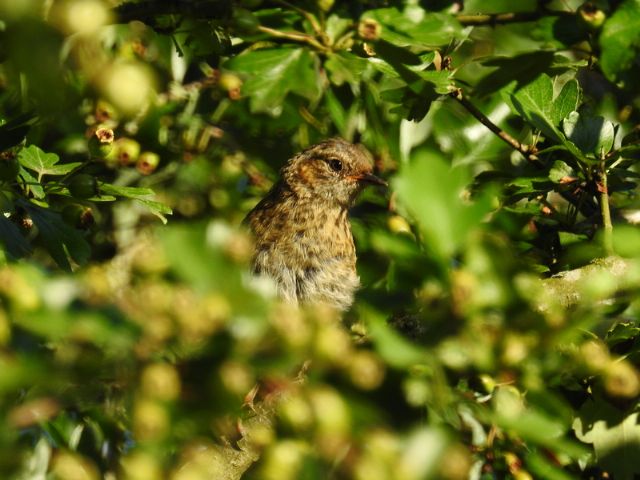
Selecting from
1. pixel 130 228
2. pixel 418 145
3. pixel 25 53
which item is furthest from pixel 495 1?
pixel 130 228

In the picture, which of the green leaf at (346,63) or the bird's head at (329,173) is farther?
the bird's head at (329,173)

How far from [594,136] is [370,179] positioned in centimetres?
196

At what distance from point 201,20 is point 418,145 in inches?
70.6

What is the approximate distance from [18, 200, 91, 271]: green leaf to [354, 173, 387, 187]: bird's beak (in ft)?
8.12

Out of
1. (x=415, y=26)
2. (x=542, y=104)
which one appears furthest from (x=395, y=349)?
(x=542, y=104)

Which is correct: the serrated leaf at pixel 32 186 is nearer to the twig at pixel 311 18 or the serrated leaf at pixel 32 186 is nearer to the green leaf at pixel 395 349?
the twig at pixel 311 18

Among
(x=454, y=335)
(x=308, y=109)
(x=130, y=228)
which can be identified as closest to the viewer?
(x=454, y=335)

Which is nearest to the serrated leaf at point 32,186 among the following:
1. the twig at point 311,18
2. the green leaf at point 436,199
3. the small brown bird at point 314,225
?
the twig at point 311,18

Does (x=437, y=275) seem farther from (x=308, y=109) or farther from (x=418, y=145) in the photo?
(x=308, y=109)

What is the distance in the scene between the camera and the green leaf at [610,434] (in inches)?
158

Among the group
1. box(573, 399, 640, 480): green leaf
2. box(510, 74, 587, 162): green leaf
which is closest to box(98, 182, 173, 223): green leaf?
box(510, 74, 587, 162): green leaf

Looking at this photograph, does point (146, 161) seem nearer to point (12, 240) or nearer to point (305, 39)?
point (305, 39)

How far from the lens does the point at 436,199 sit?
183cm

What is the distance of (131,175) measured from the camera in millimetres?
5723
